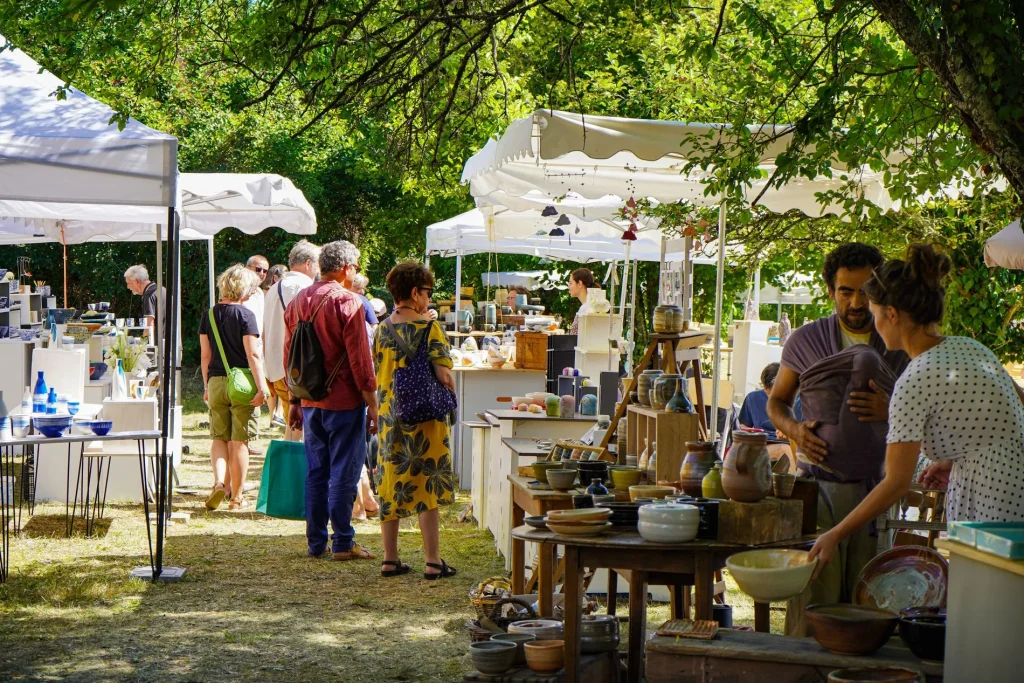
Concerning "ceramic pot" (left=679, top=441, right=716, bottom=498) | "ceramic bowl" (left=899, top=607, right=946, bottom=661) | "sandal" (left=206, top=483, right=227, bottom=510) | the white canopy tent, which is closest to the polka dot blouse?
"ceramic bowl" (left=899, top=607, right=946, bottom=661)

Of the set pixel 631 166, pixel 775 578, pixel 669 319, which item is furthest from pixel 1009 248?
pixel 775 578

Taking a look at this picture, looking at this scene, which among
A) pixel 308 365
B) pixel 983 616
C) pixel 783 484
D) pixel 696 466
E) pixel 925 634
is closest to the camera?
pixel 983 616

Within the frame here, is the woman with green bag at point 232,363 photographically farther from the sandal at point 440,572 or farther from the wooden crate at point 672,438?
the wooden crate at point 672,438

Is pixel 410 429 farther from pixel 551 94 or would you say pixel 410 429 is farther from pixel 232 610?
pixel 551 94

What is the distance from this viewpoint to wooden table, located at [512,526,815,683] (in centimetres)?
350

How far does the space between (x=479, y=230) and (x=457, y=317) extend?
0.98 m

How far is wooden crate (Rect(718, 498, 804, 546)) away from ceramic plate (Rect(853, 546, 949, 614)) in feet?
0.81

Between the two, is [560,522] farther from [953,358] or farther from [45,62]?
[45,62]

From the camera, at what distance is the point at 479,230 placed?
1260cm

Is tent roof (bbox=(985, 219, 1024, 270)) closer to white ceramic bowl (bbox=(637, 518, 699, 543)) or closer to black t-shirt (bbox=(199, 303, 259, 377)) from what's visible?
white ceramic bowl (bbox=(637, 518, 699, 543))

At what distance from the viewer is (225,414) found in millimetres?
7902

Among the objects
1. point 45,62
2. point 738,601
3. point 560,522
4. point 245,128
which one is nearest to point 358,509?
point 738,601

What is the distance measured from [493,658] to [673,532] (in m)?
0.78

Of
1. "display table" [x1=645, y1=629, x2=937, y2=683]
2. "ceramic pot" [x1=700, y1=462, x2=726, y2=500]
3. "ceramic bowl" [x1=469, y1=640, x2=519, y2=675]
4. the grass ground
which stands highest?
"ceramic pot" [x1=700, y1=462, x2=726, y2=500]
